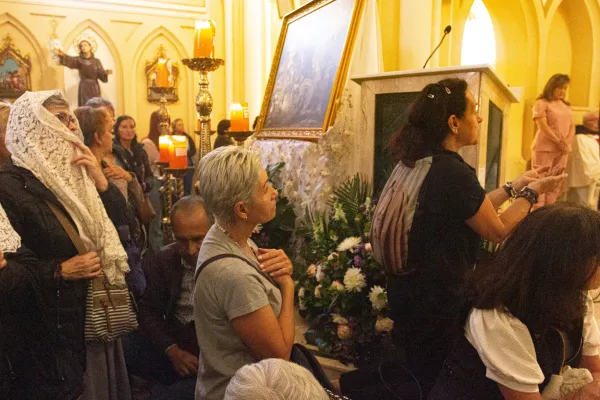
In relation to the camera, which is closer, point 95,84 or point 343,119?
point 343,119

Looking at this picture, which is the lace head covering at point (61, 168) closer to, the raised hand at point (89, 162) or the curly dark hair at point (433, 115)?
the raised hand at point (89, 162)

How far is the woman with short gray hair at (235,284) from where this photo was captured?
4.53 ft

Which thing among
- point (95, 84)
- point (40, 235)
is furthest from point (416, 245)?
point (95, 84)

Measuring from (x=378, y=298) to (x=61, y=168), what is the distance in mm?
1594

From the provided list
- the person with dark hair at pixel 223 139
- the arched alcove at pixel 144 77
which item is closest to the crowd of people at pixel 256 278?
the person with dark hair at pixel 223 139

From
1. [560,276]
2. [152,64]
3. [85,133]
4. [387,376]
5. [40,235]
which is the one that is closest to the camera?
[560,276]

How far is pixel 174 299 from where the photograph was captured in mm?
2191

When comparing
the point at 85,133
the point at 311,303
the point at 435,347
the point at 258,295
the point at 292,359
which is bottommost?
the point at 311,303

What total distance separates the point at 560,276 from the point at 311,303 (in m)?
2.09

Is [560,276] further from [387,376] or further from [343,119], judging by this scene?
[343,119]

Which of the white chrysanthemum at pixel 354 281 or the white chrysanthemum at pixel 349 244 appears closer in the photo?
the white chrysanthemum at pixel 354 281

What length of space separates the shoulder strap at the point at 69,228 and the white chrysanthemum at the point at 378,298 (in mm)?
1408

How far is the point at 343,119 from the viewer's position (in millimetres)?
3600

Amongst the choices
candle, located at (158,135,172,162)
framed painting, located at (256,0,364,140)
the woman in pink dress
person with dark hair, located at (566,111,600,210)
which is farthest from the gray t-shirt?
person with dark hair, located at (566,111,600,210)
